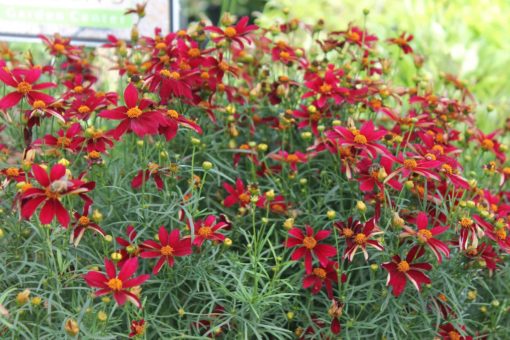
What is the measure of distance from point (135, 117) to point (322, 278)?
1.65ft

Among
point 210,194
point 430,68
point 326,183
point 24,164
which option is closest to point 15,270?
point 24,164

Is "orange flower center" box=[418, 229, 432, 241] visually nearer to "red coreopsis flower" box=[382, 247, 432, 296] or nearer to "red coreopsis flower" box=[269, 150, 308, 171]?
"red coreopsis flower" box=[382, 247, 432, 296]

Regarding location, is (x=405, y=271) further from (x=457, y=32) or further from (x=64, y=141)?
(x=457, y=32)

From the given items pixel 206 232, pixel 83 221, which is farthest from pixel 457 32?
pixel 83 221

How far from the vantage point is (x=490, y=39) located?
11.3 feet

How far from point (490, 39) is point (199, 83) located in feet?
8.07

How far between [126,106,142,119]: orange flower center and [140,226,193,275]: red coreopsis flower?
218 mm

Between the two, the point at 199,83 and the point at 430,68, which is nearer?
the point at 199,83

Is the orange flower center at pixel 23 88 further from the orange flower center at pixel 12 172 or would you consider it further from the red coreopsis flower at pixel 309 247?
the red coreopsis flower at pixel 309 247

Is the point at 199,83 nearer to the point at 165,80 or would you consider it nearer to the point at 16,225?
the point at 165,80

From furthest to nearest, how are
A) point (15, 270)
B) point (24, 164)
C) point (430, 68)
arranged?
1. point (430, 68)
2. point (15, 270)
3. point (24, 164)

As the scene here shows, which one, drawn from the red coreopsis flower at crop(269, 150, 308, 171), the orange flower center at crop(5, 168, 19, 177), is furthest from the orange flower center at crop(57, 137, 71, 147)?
the red coreopsis flower at crop(269, 150, 308, 171)

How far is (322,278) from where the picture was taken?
131cm

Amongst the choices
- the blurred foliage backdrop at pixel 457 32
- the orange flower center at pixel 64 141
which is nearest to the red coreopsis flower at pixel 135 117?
the orange flower center at pixel 64 141
